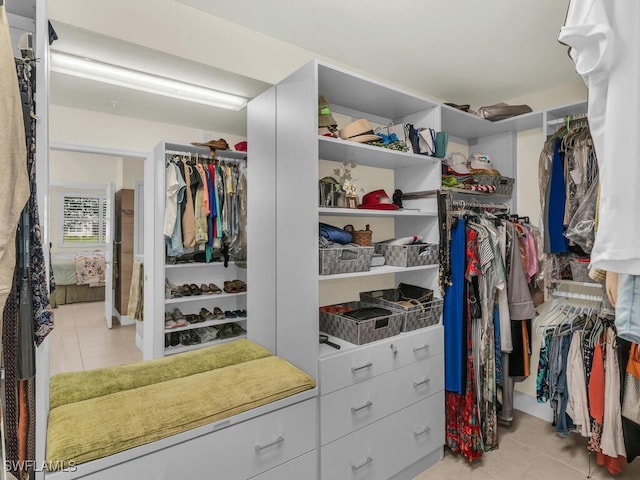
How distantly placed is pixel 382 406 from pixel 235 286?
102 centimetres

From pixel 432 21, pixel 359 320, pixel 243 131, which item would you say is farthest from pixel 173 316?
pixel 432 21

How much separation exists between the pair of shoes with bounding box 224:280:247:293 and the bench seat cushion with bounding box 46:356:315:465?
0.42 metres

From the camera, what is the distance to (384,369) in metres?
1.90

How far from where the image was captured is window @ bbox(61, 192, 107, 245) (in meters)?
1.46

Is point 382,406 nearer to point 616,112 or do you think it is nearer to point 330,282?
point 330,282

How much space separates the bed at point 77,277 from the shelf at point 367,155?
45.5 inches

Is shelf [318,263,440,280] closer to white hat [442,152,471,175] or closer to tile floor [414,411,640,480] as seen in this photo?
white hat [442,152,471,175]

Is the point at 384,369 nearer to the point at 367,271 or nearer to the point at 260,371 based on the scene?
the point at 367,271

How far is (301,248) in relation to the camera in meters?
1.79

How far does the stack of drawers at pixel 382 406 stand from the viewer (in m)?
1.72

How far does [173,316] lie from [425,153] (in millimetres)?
1744

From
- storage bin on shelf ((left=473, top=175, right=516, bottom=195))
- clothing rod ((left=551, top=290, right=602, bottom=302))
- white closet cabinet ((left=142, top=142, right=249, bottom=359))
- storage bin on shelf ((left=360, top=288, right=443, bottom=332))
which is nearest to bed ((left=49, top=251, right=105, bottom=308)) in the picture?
white closet cabinet ((left=142, top=142, right=249, bottom=359))

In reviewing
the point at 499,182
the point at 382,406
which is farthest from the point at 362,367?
the point at 499,182

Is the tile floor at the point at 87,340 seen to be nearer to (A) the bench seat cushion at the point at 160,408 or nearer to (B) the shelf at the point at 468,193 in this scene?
(A) the bench seat cushion at the point at 160,408
